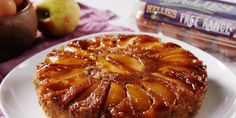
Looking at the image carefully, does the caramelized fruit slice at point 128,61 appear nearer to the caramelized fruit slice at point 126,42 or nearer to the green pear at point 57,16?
the caramelized fruit slice at point 126,42

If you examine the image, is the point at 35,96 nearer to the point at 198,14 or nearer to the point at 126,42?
the point at 126,42

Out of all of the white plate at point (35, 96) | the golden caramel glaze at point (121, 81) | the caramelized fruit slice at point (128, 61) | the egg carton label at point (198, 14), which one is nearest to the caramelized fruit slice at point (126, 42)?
the golden caramel glaze at point (121, 81)

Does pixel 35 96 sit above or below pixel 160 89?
below

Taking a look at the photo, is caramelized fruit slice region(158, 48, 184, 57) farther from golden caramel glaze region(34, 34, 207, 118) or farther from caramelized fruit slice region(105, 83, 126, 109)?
caramelized fruit slice region(105, 83, 126, 109)

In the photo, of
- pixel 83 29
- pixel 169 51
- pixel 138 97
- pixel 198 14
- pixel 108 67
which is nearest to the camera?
pixel 138 97

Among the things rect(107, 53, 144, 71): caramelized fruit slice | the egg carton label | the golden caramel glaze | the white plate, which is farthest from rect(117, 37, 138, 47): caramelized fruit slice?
the egg carton label

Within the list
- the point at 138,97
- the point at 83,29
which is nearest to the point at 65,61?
→ the point at 138,97
